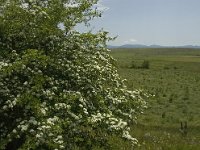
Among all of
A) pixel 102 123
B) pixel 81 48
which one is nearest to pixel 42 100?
pixel 102 123

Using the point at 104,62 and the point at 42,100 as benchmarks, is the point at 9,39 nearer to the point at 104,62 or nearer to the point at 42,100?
the point at 42,100

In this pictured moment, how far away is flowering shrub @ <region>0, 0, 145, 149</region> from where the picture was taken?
1094 cm

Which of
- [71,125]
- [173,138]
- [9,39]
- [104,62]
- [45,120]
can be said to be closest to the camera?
[45,120]

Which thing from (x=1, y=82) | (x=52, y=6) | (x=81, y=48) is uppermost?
(x=52, y=6)

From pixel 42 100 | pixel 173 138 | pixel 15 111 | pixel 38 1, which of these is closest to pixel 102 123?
pixel 42 100

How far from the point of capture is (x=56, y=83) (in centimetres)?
1203

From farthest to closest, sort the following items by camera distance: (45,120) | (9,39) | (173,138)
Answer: (173,138), (9,39), (45,120)

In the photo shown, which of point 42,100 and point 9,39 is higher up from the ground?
point 9,39

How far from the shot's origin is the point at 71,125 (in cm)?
1137

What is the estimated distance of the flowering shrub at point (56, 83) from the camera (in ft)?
35.9

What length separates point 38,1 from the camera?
13.5 meters

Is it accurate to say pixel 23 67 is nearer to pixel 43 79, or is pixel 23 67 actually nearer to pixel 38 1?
pixel 43 79

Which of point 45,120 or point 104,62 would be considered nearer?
point 45,120

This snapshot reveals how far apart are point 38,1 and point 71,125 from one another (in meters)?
4.39
